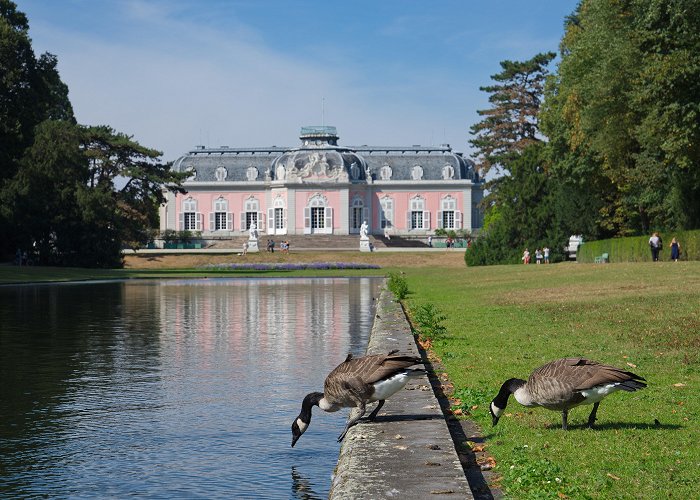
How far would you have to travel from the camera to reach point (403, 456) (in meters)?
6.39

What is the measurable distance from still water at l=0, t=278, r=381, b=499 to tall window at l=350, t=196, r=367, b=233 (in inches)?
3456

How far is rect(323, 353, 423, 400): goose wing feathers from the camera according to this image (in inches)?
280

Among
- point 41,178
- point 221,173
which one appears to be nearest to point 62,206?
point 41,178

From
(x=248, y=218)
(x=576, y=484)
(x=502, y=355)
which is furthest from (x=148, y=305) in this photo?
(x=248, y=218)

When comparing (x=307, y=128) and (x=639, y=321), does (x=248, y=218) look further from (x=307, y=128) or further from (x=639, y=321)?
(x=639, y=321)

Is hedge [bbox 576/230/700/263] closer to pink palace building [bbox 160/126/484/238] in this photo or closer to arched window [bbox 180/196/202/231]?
pink palace building [bbox 160/126/484/238]

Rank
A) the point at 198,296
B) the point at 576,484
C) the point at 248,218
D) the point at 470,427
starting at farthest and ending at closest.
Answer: the point at 248,218
the point at 198,296
the point at 470,427
the point at 576,484

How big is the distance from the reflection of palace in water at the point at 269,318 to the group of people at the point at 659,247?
1220 centimetres

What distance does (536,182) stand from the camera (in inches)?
2158

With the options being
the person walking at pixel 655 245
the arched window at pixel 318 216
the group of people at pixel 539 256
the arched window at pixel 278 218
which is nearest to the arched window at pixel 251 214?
the arched window at pixel 278 218

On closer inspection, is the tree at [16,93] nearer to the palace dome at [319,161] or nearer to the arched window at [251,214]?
the palace dome at [319,161]

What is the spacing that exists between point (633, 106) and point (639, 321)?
18.7 m

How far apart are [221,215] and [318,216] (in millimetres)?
11021

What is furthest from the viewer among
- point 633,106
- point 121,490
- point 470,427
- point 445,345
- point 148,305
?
point 633,106
